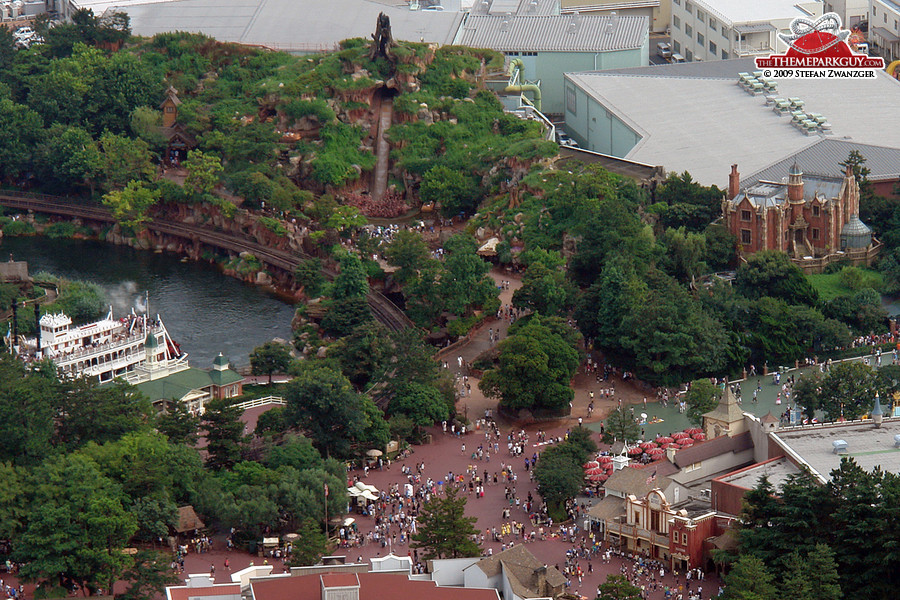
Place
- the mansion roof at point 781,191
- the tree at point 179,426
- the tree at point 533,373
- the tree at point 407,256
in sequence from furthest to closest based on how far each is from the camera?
the mansion roof at point 781,191 < the tree at point 407,256 < the tree at point 533,373 < the tree at point 179,426

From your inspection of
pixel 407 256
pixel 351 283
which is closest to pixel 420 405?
pixel 351 283

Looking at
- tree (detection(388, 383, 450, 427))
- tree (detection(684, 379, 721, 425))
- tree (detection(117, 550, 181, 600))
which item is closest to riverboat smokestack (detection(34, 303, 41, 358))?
tree (detection(388, 383, 450, 427))

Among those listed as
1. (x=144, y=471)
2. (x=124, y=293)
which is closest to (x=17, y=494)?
(x=144, y=471)

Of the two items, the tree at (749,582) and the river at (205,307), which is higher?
the river at (205,307)

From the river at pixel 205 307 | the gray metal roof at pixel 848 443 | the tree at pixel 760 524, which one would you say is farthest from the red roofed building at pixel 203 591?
the river at pixel 205 307

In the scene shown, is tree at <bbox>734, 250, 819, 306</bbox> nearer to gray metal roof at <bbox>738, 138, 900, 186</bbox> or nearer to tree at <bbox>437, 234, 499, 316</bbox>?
gray metal roof at <bbox>738, 138, 900, 186</bbox>

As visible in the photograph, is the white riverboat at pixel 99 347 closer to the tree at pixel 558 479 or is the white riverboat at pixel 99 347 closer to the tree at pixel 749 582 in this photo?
the tree at pixel 558 479

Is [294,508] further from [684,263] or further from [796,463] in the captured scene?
[684,263]
